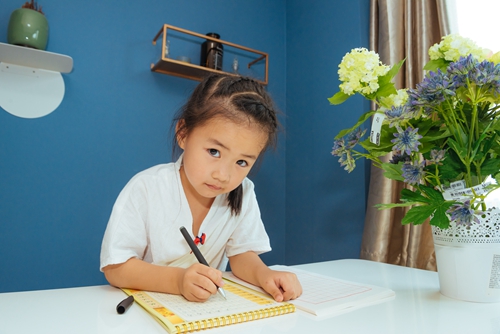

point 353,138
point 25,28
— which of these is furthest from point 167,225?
point 25,28

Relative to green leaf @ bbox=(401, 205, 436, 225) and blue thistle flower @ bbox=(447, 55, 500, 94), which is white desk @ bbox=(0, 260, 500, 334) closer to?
green leaf @ bbox=(401, 205, 436, 225)

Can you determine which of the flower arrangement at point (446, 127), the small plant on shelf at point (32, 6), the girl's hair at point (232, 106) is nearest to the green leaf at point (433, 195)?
the flower arrangement at point (446, 127)

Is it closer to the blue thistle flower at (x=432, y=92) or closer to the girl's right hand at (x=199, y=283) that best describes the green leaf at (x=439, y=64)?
the blue thistle flower at (x=432, y=92)

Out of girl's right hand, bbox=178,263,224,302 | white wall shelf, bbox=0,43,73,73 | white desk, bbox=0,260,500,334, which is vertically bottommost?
white desk, bbox=0,260,500,334

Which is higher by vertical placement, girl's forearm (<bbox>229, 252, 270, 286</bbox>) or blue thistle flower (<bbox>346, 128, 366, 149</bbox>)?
blue thistle flower (<bbox>346, 128, 366, 149</bbox>)

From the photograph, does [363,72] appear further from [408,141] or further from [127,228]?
[127,228]

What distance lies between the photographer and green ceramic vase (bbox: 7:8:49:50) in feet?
4.43

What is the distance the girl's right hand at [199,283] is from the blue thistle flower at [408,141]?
0.39m

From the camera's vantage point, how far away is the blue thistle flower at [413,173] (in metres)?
0.64

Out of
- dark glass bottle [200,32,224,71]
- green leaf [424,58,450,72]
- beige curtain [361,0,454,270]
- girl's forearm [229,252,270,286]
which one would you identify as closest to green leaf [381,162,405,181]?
green leaf [424,58,450,72]

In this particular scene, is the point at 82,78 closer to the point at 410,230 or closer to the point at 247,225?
the point at 247,225

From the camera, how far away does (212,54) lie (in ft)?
5.68

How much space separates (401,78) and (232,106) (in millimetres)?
873

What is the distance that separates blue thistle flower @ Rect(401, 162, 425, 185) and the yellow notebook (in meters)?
0.31
